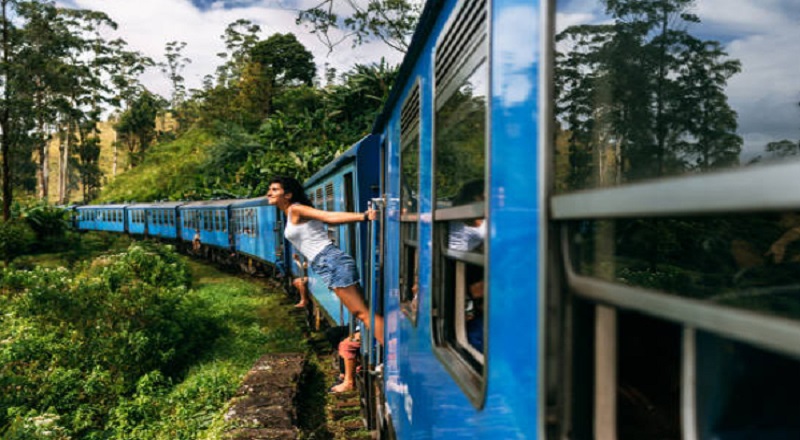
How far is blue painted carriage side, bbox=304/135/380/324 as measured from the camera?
5.75 meters

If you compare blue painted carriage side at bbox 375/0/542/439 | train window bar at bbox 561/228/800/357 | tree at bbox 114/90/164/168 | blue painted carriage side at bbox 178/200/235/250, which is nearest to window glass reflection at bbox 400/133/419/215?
blue painted carriage side at bbox 375/0/542/439

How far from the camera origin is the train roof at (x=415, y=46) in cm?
224

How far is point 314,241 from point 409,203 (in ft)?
6.19

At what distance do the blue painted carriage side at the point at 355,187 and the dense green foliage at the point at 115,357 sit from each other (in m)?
1.51

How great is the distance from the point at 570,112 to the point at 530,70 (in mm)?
120

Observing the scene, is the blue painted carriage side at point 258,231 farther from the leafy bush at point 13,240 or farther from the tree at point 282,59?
the tree at point 282,59

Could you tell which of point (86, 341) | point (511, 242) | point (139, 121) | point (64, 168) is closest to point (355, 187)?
point (86, 341)

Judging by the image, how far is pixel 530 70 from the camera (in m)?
1.20

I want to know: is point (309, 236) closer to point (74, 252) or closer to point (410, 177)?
point (410, 177)

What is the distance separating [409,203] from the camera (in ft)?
9.73

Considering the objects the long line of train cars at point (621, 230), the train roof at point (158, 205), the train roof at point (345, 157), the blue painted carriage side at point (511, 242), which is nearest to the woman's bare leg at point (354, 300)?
the train roof at point (345, 157)

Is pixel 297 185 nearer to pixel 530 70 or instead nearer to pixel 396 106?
pixel 396 106

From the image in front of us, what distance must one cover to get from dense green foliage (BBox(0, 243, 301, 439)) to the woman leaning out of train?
1.89 m

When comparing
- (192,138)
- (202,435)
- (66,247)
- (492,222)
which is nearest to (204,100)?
(192,138)
